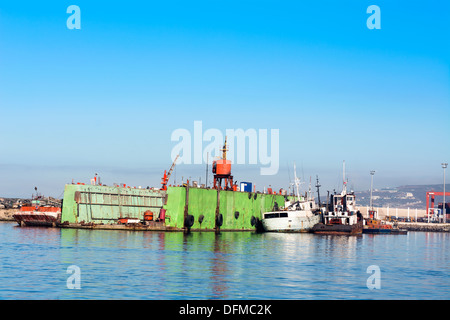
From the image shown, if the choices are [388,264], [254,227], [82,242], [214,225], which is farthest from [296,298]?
[254,227]

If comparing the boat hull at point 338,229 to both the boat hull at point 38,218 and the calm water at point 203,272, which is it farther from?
the boat hull at point 38,218

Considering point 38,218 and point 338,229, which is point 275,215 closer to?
point 338,229

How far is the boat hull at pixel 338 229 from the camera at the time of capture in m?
108

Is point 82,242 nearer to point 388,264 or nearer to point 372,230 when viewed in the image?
point 388,264

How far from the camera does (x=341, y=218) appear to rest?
368 feet

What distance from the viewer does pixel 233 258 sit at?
5403 centimetres

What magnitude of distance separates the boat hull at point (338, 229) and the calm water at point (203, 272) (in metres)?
41.6

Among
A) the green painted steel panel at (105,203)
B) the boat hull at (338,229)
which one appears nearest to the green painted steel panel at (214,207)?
the green painted steel panel at (105,203)

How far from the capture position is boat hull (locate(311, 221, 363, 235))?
107562 mm

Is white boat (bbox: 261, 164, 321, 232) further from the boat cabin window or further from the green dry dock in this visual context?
the green dry dock

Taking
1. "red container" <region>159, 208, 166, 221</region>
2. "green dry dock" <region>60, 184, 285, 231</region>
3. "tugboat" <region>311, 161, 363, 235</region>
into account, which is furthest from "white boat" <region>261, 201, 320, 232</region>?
"red container" <region>159, 208, 166, 221</region>

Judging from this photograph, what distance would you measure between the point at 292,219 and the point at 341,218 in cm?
1037

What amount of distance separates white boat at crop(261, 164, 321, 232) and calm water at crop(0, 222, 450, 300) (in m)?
43.7

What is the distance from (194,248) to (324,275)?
70.8 feet
